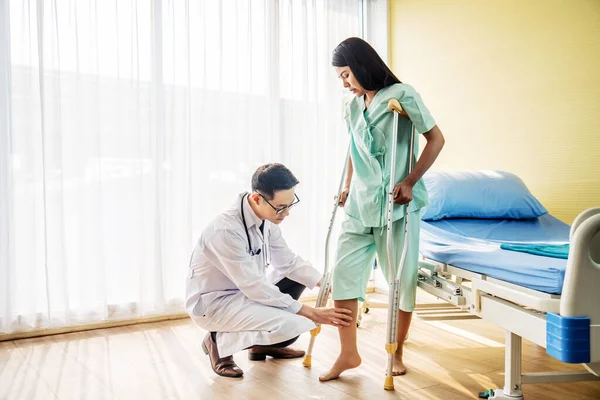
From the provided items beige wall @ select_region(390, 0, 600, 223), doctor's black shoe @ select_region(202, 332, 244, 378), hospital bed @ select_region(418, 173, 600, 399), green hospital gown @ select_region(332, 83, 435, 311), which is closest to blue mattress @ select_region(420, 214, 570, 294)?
hospital bed @ select_region(418, 173, 600, 399)

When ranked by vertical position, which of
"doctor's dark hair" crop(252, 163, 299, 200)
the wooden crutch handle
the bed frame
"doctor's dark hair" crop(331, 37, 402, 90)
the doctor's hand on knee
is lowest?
the doctor's hand on knee

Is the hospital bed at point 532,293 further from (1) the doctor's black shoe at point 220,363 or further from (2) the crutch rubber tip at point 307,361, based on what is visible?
(1) the doctor's black shoe at point 220,363

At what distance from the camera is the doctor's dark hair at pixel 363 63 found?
204cm

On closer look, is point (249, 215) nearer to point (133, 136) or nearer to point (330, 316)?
point (330, 316)

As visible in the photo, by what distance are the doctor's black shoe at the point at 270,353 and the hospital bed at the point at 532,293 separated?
25.5 inches

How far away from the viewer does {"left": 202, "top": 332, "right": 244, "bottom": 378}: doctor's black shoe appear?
2.16 meters

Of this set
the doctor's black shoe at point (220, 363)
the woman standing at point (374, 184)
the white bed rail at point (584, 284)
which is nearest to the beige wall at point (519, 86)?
the woman standing at point (374, 184)

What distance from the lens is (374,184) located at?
2105mm

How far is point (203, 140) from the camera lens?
324 centimetres

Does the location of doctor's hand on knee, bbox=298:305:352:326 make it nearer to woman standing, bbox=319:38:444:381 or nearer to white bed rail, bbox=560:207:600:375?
woman standing, bbox=319:38:444:381

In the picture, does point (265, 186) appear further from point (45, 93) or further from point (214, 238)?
point (45, 93)

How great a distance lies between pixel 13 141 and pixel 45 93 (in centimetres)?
29

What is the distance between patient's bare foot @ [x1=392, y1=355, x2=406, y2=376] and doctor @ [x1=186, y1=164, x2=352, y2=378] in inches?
13.6

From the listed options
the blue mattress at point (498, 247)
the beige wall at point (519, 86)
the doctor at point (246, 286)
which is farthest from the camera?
the beige wall at point (519, 86)
